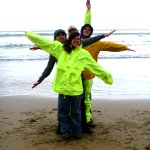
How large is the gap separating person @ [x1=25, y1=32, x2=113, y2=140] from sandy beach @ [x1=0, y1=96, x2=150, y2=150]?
0.41 m

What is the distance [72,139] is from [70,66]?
1171 mm

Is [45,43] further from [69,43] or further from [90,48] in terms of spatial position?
[90,48]

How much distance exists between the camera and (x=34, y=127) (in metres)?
6.27

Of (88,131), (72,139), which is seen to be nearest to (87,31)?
(88,131)

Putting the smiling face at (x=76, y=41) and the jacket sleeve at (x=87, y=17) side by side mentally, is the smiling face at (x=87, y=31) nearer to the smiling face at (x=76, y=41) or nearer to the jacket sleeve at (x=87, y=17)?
the jacket sleeve at (x=87, y=17)

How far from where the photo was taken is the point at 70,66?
544 cm

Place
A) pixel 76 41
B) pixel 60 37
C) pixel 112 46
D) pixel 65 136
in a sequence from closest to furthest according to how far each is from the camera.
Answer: pixel 76 41 → pixel 65 136 → pixel 60 37 → pixel 112 46

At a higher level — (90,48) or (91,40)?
(91,40)

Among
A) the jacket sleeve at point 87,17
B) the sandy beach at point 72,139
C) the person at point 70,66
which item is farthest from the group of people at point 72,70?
the jacket sleeve at point 87,17

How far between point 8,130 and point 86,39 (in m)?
2.02

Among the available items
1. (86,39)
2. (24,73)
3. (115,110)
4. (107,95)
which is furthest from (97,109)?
(24,73)

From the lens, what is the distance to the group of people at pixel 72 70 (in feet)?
17.9

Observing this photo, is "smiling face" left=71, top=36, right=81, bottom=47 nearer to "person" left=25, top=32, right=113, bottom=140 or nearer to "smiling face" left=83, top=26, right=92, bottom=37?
"person" left=25, top=32, right=113, bottom=140

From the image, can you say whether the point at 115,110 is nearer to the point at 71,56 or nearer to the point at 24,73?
the point at 71,56
